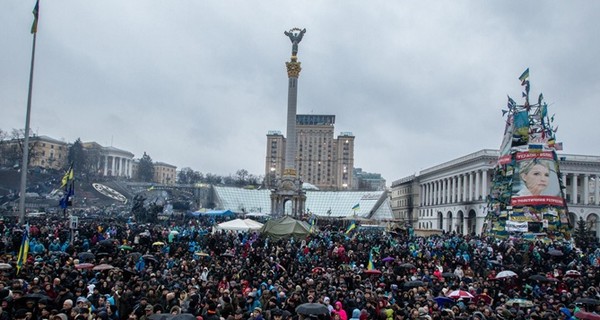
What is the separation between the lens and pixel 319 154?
539ft

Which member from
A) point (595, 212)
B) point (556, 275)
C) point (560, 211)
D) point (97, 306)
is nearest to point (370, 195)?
point (595, 212)

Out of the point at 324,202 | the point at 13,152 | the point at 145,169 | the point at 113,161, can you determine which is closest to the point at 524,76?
the point at 324,202

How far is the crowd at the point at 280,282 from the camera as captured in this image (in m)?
11.5

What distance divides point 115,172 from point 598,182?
12045 cm

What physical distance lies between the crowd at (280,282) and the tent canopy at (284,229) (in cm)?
48

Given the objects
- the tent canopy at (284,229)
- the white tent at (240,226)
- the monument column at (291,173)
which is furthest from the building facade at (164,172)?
the tent canopy at (284,229)

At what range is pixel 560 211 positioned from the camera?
3809 centimetres

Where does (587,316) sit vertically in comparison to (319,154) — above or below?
below

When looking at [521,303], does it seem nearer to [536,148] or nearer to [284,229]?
[284,229]

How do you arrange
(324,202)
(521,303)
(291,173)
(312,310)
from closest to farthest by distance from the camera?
(312,310)
(521,303)
(291,173)
(324,202)

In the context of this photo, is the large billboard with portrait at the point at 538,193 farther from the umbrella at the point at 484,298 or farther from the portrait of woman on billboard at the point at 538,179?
the umbrella at the point at 484,298

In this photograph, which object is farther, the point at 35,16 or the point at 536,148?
the point at 536,148

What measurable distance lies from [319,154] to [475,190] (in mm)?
93457

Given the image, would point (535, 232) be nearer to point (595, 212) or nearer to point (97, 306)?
point (97, 306)
